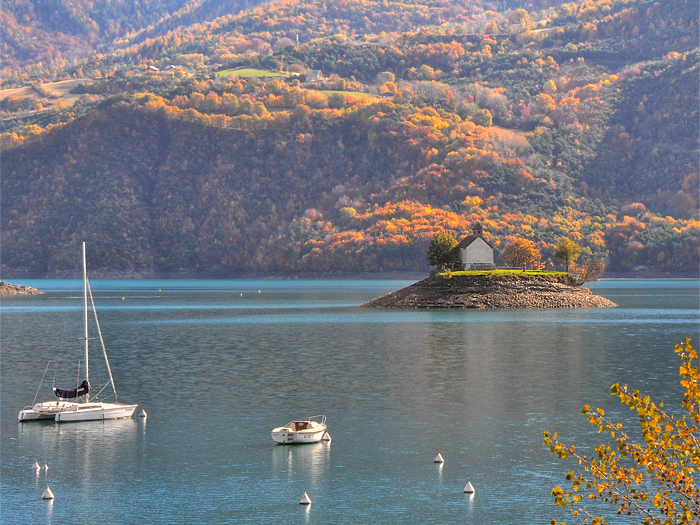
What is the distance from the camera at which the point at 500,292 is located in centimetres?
14575

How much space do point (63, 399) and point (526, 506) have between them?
31128 millimetres

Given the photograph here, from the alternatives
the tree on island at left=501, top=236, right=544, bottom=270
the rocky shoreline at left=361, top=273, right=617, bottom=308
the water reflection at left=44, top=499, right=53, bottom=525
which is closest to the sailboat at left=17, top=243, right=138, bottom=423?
the water reflection at left=44, top=499, right=53, bottom=525

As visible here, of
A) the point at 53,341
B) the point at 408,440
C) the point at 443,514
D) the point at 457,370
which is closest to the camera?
the point at 443,514

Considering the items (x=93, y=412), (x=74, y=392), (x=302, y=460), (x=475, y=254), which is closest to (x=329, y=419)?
(x=302, y=460)

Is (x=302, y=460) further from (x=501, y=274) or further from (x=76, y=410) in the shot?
(x=501, y=274)

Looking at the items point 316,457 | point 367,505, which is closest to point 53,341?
point 316,457

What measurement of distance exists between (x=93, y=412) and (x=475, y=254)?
105m

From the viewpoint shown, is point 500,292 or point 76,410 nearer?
point 76,410

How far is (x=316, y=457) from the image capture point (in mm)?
42094

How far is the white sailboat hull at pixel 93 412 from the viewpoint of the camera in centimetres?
5128

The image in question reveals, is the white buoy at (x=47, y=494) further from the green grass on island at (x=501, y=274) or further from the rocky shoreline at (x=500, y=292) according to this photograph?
the green grass on island at (x=501, y=274)

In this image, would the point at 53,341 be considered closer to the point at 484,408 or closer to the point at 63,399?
the point at 63,399

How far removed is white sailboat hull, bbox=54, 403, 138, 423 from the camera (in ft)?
168

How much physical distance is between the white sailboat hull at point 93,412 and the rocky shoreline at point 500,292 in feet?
321
